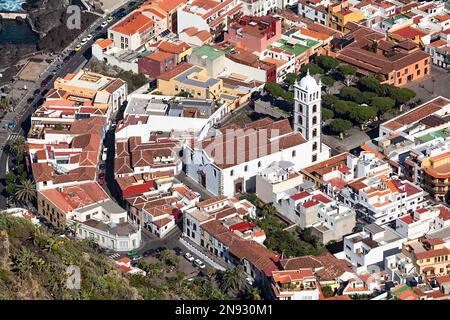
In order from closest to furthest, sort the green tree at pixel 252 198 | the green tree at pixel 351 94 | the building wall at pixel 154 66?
the green tree at pixel 252 198, the green tree at pixel 351 94, the building wall at pixel 154 66

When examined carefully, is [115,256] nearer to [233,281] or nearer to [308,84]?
[233,281]

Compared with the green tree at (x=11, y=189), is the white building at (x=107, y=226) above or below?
above

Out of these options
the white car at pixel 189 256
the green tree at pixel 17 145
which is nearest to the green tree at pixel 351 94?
the white car at pixel 189 256

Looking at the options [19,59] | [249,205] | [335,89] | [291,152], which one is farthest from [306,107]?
[19,59]

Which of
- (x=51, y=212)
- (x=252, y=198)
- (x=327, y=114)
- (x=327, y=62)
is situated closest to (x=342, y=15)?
(x=327, y=62)

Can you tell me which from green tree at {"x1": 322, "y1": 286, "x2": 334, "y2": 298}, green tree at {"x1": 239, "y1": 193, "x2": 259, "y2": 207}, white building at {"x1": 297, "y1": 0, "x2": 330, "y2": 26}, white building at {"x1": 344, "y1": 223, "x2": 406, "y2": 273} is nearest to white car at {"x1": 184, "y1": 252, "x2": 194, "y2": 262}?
green tree at {"x1": 239, "y1": 193, "x2": 259, "y2": 207}

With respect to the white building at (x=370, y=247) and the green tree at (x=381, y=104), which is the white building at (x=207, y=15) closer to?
the green tree at (x=381, y=104)

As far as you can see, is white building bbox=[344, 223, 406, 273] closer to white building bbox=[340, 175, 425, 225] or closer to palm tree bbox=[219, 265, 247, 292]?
white building bbox=[340, 175, 425, 225]
